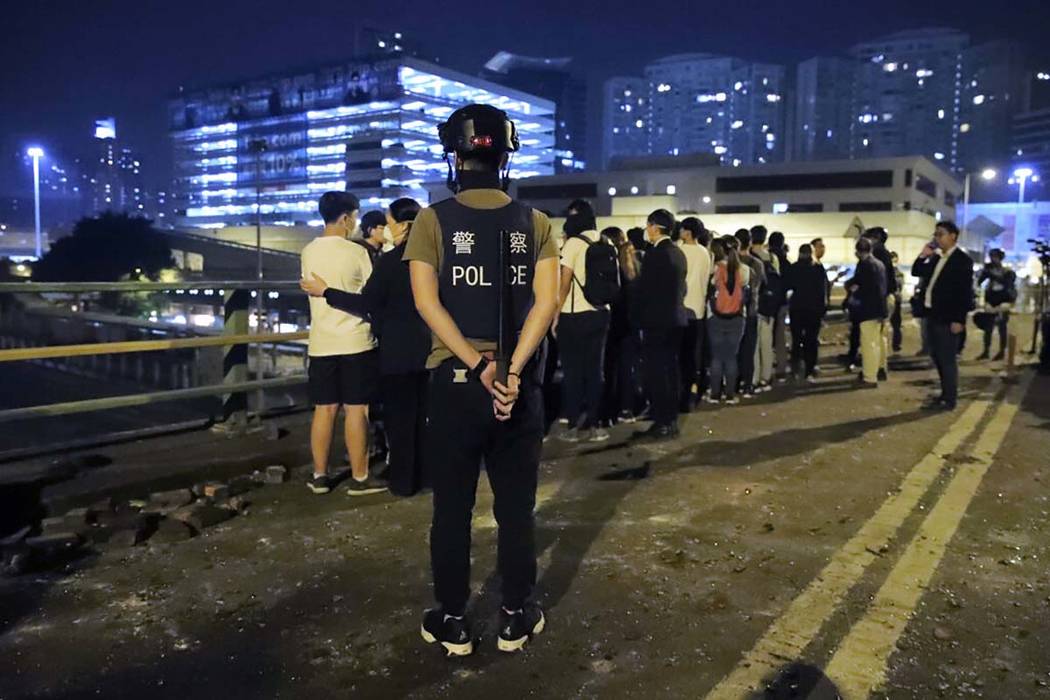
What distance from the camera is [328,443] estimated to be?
5.48 m

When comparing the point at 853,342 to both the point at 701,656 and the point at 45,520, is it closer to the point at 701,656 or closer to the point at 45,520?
the point at 701,656

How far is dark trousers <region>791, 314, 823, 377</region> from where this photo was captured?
10516 millimetres

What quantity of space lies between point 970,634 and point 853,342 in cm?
907

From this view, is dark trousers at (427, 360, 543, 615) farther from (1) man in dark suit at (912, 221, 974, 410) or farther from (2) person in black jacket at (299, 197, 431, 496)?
(1) man in dark suit at (912, 221, 974, 410)

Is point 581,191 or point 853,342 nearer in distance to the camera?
point 853,342

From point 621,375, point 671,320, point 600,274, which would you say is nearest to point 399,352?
point 600,274

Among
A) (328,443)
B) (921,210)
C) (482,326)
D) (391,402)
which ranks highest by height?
(921,210)

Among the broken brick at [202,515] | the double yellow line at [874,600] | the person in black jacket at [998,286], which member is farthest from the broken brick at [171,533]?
the person in black jacket at [998,286]

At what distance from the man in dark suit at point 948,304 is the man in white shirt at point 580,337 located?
12.6ft

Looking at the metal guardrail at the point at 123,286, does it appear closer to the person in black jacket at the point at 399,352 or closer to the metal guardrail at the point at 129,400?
the metal guardrail at the point at 129,400

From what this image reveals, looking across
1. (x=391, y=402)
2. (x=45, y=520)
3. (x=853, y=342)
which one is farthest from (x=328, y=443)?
(x=853, y=342)

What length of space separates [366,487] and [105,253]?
208 feet

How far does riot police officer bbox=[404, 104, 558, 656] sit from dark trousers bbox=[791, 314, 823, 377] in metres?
8.02

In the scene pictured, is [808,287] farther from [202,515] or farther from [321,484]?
[202,515]
